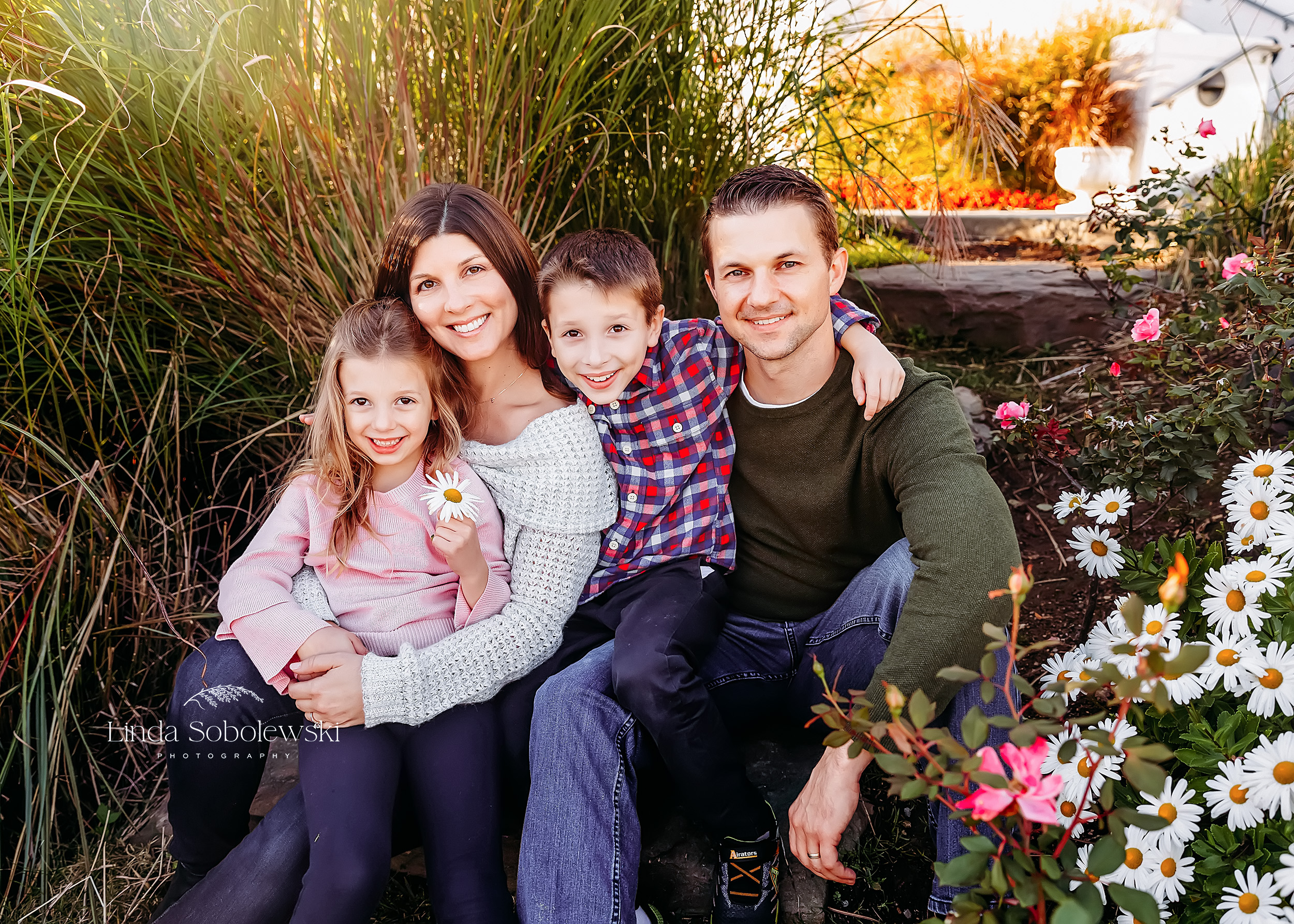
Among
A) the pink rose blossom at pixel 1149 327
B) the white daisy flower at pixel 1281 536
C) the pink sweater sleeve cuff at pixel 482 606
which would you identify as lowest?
the pink sweater sleeve cuff at pixel 482 606

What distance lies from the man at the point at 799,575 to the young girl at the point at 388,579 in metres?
0.13

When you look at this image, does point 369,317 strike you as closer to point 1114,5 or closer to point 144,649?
point 144,649

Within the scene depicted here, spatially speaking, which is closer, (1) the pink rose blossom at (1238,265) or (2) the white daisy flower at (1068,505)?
(2) the white daisy flower at (1068,505)

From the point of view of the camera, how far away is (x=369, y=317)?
1.96 metres

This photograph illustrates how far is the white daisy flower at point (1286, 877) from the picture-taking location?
1.15m

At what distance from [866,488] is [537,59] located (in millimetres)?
1422

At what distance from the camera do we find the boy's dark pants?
5.64 feet

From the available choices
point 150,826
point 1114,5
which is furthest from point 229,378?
point 1114,5

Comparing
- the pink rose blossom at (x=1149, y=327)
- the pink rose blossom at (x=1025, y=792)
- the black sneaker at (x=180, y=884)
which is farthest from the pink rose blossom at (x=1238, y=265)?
the black sneaker at (x=180, y=884)

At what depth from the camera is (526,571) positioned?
192 centimetres

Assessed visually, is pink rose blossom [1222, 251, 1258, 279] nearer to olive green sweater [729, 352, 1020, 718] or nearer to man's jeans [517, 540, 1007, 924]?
olive green sweater [729, 352, 1020, 718]

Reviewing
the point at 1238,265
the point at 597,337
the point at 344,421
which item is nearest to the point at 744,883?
the point at 597,337

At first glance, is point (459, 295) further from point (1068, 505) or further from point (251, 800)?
point (1068, 505)

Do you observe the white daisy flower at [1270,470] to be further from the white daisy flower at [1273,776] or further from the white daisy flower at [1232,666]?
the white daisy flower at [1273,776]
